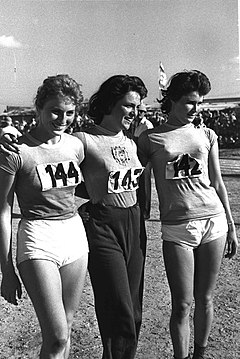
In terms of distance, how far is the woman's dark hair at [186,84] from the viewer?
2.59 metres

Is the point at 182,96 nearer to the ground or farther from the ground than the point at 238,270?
farther from the ground

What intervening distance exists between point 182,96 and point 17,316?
2.00m

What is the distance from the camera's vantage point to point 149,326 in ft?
10.7

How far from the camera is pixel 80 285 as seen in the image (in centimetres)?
228

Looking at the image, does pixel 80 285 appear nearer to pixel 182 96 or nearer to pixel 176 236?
pixel 176 236

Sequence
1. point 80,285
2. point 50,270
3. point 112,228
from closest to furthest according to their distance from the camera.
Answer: point 50,270, point 80,285, point 112,228

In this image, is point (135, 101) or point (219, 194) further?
point (219, 194)

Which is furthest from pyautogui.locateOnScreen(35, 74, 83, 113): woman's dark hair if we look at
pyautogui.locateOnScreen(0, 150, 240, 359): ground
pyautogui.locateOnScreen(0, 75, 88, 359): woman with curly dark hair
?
pyautogui.locateOnScreen(0, 150, 240, 359): ground

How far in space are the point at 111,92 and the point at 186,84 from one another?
1.43 feet

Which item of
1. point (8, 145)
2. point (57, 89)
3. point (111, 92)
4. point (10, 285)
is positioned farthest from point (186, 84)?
point (10, 285)

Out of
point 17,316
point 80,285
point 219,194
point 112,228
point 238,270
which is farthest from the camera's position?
point 238,270

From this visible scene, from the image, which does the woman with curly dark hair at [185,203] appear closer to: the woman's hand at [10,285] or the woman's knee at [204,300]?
the woman's knee at [204,300]

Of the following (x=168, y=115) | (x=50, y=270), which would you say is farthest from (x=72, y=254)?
(x=168, y=115)

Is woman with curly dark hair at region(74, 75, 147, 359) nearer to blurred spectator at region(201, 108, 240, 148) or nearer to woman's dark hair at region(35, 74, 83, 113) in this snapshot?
woman's dark hair at region(35, 74, 83, 113)
